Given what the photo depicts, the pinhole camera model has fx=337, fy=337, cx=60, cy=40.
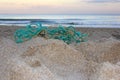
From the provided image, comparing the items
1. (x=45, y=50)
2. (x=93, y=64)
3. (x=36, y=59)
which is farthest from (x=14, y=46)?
(x=93, y=64)

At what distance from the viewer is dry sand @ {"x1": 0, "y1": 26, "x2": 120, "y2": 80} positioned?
4.84 meters

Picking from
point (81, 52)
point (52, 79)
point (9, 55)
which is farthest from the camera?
point (81, 52)

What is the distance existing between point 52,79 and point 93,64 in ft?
3.44

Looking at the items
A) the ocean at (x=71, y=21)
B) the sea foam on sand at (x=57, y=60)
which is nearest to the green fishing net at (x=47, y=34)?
the sea foam on sand at (x=57, y=60)

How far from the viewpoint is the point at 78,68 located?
18.3 ft

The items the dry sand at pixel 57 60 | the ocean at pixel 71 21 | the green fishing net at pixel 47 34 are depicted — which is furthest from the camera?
the ocean at pixel 71 21

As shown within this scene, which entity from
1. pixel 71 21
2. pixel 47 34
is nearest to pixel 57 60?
pixel 47 34

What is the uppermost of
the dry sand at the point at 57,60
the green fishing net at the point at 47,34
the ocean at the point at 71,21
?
the green fishing net at the point at 47,34

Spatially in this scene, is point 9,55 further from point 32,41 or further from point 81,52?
point 81,52

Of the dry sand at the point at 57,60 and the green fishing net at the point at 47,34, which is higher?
the green fishing net at the point at 47,34

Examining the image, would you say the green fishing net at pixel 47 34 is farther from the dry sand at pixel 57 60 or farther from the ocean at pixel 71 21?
the ocean at pixel 71 21

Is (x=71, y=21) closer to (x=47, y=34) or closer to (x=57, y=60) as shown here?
(x=47, y=34)

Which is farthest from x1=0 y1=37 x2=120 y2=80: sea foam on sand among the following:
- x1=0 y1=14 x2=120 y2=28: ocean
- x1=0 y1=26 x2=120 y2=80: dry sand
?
x1=0 y1=14 x2=120 y2=28: ocean

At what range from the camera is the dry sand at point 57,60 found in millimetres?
4840
